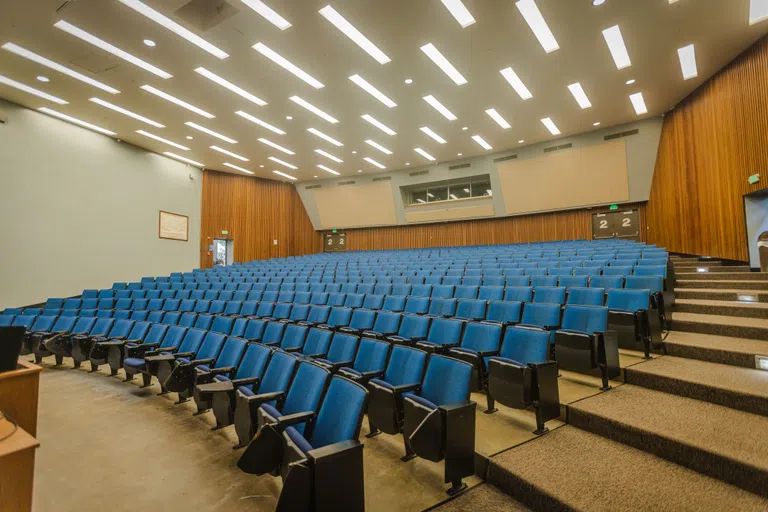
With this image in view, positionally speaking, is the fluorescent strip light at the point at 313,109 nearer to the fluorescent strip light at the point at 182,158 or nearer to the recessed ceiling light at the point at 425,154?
the recessed ceiling light at the point at 425,154

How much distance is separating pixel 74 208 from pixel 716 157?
31.5 ft

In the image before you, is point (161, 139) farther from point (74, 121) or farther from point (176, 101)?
point (176, 101)

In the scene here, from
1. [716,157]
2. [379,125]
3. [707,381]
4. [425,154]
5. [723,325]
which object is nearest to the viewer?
[707,381]

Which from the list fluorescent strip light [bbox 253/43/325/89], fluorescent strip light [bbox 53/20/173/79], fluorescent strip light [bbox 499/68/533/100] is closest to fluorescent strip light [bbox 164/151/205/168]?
fluorescent strip light [bbox 53/20/173/79]

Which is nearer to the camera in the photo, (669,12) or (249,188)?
(669,12)

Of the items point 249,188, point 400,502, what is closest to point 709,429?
point 400,502

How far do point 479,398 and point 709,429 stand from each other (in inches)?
37.3

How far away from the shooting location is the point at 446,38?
4.08 metres

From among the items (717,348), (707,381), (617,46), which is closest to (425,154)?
(617,46)

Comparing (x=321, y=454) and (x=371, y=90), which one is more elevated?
(x=371, y=90)

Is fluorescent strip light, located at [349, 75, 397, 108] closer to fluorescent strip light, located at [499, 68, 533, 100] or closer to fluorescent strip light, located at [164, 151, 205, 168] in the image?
fluorescent strip light, located at [499, 68, 533, 100]

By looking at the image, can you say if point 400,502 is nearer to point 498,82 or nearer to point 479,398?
point 479,398

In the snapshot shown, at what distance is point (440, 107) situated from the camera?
19.1 ft

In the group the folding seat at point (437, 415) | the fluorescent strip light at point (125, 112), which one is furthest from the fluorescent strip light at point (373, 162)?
the folding seat at point (437, 415)
